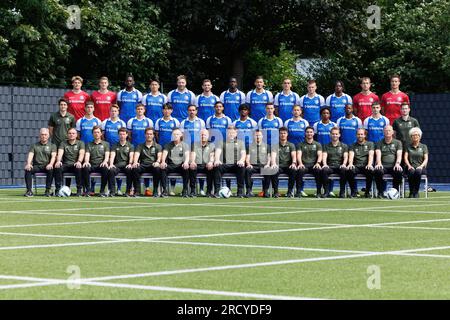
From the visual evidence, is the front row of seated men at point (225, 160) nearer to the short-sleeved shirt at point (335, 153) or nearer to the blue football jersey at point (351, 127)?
the short-sleeved shirt at point (335, 153)

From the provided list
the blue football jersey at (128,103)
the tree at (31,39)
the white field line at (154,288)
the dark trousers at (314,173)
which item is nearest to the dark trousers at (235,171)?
the dark trousers at (314,173)

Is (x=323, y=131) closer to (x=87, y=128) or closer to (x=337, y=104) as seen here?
(x=337, y=104)

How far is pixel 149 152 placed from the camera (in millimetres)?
23031

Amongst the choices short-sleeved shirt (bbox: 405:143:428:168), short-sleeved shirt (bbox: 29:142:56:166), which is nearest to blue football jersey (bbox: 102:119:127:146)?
short-sleeved shirt (bbox: 29:142:56:166)

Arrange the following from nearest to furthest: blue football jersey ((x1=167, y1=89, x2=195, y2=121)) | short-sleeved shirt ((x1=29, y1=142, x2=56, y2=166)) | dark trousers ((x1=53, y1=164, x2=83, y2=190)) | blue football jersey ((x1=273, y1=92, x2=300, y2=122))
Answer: dark trousers ((x1=53, y1=164, x2=83, y2=190))
short-sleeved shirt ((x1=29, y1=142, x2=56, y2=166))
blue football jersey ((x1=273, y1=92, x2=300, y2=122))
blue football jersey ((x1=167, y1=89, x2=195, y2=121))

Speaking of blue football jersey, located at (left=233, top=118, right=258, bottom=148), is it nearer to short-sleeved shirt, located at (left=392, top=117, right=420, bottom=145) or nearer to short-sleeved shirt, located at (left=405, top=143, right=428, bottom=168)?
short-sleeved shirt, located at (left=392, top=117, right=420, bottom=145)

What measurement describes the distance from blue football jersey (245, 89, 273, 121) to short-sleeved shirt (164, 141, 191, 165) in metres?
2.12

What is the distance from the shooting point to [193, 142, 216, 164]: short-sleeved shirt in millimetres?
23047

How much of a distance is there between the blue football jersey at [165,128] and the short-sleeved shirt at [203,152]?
2.87 ft

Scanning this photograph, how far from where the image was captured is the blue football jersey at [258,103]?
2425 centimetres

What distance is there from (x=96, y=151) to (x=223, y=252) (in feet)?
41.5
